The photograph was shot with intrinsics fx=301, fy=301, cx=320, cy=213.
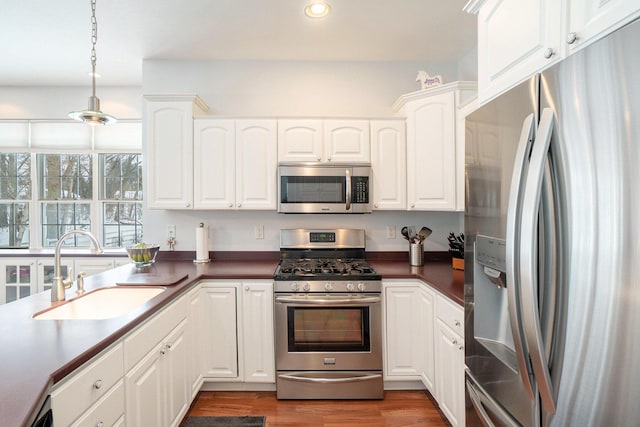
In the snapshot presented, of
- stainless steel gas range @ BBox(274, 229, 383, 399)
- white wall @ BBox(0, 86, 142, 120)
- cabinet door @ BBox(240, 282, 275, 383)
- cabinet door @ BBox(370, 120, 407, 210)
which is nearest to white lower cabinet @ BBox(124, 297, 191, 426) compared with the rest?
cabinet door @ BBox(240, 282, 275, 383)

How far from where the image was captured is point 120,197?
145 inches

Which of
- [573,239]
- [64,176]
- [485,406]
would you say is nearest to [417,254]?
[485,406]

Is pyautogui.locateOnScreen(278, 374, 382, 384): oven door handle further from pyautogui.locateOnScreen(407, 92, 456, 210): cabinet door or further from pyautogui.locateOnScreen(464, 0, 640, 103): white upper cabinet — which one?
pyautogui.locateOnScreen(464, 0, 640, 103): white upper cabinet

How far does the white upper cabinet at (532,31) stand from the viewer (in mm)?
870

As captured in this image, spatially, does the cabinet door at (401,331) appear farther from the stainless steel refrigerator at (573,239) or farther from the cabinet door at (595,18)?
the cabinet door at (595,18)

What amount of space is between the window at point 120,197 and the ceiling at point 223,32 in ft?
3.43

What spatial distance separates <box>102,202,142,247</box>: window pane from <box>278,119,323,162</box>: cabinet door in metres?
2.25

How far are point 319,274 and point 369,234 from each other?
2.87 ft

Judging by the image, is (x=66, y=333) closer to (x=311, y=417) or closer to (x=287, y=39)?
(x=311, y=417)

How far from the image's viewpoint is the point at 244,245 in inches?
114

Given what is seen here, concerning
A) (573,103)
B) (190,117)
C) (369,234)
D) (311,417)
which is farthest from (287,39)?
(311,417)

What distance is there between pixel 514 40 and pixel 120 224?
414 cm

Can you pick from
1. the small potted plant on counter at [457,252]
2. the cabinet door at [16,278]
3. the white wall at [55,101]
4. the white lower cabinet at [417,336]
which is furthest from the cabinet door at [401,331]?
the cabinet door at [16,278]

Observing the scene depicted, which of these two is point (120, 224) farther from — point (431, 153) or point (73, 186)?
point (431, 153)
